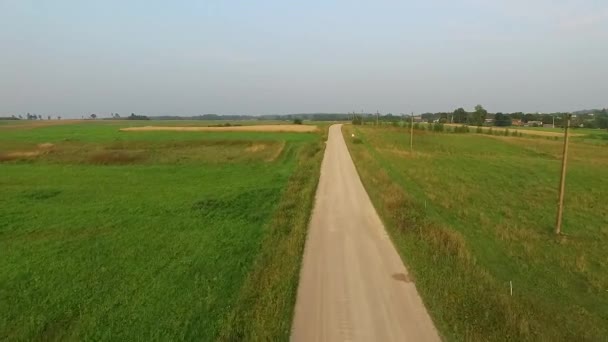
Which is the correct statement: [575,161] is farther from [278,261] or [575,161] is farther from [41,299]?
[41,299]

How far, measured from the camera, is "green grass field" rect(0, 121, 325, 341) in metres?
8.55

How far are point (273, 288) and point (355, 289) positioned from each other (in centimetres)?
195

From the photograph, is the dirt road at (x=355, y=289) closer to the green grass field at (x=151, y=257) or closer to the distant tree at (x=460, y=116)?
the green grass field at (x=151, y=257)

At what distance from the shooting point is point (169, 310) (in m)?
9.05

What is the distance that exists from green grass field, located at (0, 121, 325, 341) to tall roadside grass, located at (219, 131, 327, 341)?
0.10ft

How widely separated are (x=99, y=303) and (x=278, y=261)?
4.55 m

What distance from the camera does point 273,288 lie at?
9.71 m

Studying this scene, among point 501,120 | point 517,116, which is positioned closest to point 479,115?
point 501,120

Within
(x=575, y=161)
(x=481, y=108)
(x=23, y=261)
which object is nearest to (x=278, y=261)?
(x=23, y=261)

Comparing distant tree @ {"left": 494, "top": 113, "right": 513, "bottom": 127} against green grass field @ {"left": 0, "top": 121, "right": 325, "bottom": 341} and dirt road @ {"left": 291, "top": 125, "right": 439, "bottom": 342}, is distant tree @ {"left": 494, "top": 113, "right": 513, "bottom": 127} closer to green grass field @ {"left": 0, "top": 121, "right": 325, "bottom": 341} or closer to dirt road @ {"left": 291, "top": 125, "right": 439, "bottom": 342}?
green grass field @ {"left": 0, "top": 121, "right": 325, "bottom": 341}

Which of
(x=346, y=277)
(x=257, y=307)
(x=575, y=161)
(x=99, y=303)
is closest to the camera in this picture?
(x=257, y=307)

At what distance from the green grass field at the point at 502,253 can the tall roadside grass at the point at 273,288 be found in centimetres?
309

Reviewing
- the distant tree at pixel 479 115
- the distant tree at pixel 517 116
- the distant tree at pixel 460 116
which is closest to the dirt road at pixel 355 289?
the distant tree at pixel 479 115

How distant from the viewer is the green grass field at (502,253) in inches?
331
